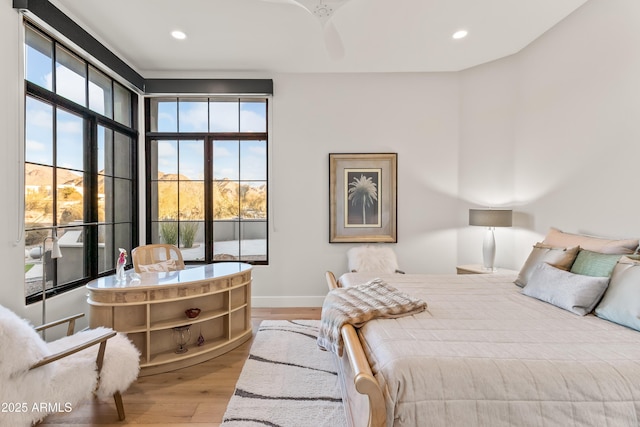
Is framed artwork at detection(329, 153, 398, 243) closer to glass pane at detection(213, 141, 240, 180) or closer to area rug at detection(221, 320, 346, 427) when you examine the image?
glass pane at detection(213, 141, 240, 180)

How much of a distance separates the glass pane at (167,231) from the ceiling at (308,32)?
201 cm

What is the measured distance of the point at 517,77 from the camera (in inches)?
137

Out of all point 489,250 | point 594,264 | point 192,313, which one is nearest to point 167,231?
point 192,313

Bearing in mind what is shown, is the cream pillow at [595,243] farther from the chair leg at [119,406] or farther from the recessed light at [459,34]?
the chair leg at [119,406]

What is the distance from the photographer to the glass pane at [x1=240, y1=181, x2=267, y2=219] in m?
4.02

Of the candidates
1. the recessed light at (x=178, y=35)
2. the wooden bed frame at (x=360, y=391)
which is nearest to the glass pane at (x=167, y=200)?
the recessed light at (x=178, y=35)

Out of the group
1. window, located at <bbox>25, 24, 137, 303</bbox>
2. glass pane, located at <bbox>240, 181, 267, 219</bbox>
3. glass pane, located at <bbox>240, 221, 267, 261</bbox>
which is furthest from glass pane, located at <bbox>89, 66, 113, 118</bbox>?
glass pane, located at <bbox>240, 221, 267, 261</bbox>

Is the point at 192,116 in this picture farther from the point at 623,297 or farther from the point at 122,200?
the point at 623,297

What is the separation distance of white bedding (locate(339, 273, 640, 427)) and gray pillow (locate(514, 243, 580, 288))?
76cm

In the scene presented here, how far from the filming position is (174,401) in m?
2.05

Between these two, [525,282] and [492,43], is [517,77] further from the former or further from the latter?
[525,282]

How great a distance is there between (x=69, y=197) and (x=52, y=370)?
188cm

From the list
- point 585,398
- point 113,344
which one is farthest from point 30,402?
point 585,398

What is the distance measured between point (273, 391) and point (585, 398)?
1.81m
